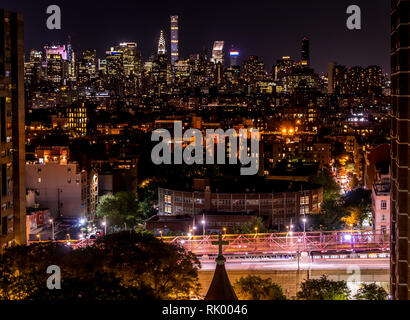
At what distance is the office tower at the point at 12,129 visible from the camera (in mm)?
23422

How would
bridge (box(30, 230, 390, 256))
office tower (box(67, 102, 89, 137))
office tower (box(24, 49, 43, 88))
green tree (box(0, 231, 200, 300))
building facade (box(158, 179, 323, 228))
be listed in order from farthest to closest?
office tower (box(24, 49, 43, 88)), office tower (box(67, 102, 89, 137)), building facade (box(158, 179, 323, 228)), bridge (box(30, 230, 390, 256)), green tree (box(0, 231, 200, 300))

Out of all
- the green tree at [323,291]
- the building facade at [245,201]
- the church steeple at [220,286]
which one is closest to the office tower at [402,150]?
the green tree at [323,291]

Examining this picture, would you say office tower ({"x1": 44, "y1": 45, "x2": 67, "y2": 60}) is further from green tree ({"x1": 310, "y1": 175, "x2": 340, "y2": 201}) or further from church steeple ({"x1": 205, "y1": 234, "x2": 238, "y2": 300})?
church steeple ({"x1": 205, "y1": 234, "x2": 238, "y2": 300})

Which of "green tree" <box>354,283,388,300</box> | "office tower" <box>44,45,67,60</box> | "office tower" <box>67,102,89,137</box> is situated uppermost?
"office tower" <box>44,45,67,60</box>

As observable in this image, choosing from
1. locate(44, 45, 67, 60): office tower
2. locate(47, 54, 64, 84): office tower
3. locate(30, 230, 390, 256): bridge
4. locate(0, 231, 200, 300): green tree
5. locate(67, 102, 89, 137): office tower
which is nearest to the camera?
locate(0, 231, 200, 300): green tree

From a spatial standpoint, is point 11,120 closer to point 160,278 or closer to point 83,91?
point 160,278

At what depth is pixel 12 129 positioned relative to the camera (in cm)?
2434

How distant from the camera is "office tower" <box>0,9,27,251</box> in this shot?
23.4 m

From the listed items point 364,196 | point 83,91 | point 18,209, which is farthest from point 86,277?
point 83,91

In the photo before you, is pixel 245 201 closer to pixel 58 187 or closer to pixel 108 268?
pixel 58 187

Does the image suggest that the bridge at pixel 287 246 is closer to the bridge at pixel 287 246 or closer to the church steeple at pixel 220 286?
the bridge at pixel 287 246

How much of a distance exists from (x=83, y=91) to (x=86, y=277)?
Answer: 168 metres

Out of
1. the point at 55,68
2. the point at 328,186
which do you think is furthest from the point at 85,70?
the point at 328,186

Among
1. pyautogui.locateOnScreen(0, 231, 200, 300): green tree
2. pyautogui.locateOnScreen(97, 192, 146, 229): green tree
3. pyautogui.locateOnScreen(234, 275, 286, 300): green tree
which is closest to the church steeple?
pyautogui.locateOnScreen(0, 231, 200, 300): green tree
